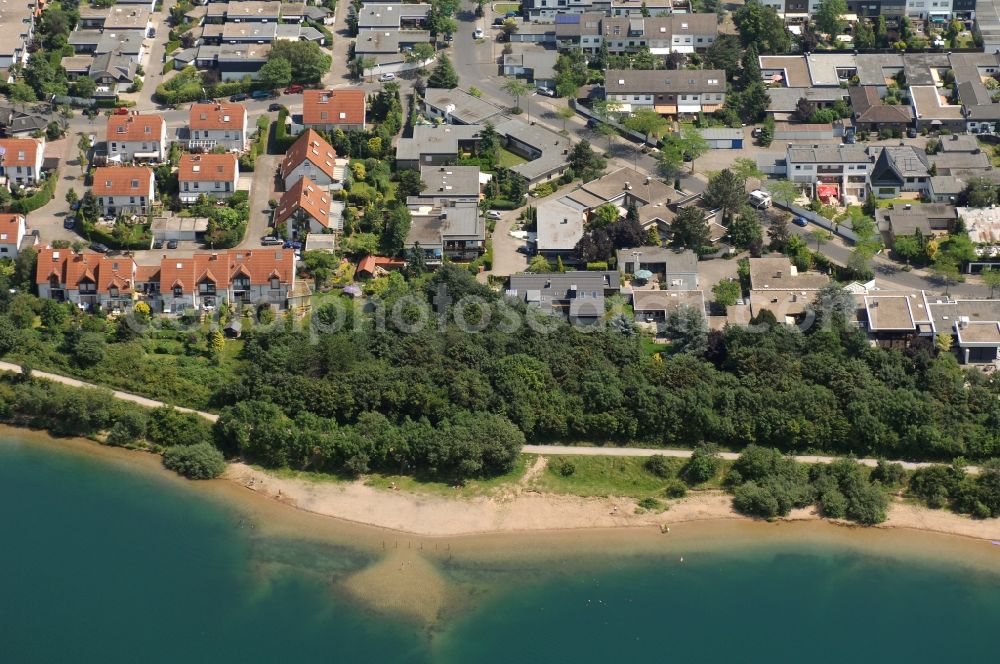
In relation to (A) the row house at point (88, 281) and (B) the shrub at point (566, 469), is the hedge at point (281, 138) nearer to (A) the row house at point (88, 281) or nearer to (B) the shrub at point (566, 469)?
(A) the row house at point (88, 281)

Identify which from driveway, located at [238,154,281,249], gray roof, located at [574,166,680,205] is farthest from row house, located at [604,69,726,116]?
driveway, located at [238,154,281,249]

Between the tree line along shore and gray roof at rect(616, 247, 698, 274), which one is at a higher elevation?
gray roof at rect(616, 247, 698, 274)

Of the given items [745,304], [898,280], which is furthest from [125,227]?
[898,280]

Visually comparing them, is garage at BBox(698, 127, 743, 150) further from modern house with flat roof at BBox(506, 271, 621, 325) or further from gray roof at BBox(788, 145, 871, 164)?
modern house with flat roof at BBox(506, 271, 621, 325)

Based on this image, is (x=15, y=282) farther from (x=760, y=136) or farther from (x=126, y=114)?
(x=760, y=136)

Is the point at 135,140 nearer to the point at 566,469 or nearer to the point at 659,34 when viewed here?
the point at 659,34

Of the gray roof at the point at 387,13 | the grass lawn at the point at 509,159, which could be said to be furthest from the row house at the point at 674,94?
the gray roof at the point at 387,13
